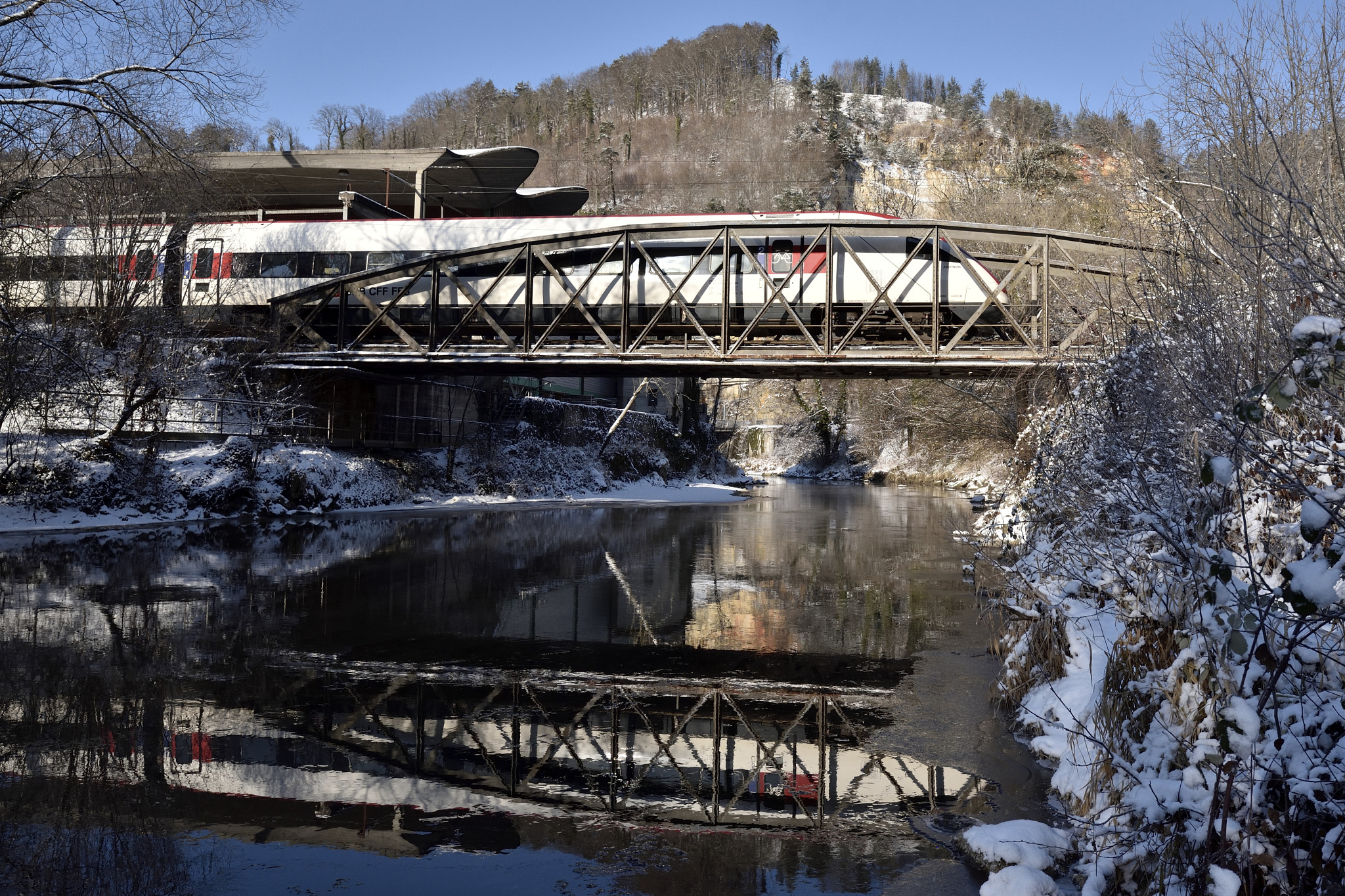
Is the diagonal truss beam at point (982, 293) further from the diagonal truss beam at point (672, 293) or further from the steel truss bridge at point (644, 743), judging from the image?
the steel truss bridge at point (644, 743)

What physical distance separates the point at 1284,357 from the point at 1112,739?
2.34m

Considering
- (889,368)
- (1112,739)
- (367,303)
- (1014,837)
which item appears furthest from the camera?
(367,303)

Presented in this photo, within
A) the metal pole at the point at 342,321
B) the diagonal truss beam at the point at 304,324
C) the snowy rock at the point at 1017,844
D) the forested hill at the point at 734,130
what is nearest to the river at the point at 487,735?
the snowy rock at the point at 1017,844

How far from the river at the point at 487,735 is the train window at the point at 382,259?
643 inches

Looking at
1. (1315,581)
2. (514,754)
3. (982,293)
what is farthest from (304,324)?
(1315,581)

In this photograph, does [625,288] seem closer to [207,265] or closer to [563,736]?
[207,265]

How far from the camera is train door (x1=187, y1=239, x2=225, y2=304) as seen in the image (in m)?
29.4

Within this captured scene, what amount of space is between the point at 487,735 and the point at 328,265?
26.3 meters

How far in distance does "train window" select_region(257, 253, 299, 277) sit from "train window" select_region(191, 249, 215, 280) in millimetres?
1354

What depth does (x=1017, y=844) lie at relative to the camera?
15.7 feet

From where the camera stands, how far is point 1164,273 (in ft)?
25.6

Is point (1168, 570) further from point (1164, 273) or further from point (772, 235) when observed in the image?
point (772, 235)

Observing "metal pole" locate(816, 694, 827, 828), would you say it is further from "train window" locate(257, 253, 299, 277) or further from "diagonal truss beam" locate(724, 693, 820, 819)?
"train window" locate(257, 253, 299, 277)

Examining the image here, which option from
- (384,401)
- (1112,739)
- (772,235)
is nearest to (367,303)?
(384,401)
